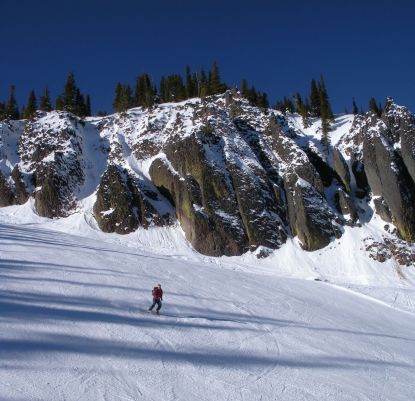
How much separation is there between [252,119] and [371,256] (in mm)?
25891

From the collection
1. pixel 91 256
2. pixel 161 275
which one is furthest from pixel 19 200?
pixel 161 275

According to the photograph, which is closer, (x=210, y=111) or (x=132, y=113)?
(x=210, y=111)

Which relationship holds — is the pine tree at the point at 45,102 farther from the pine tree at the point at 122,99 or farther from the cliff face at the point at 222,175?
the pine tree at the point at 122,99

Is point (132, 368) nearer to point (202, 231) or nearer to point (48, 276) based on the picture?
point (48, 276)

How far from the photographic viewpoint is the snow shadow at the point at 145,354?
33.4 ft

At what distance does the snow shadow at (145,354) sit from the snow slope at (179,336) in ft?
0.13

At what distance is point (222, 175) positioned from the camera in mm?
43031

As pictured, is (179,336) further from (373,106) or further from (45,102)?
(373,106)

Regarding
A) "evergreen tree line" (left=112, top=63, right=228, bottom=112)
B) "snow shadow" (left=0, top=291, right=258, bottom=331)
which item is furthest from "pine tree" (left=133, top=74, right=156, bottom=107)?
"snow shadow" (left=0, top=291, right=258, bottom=331)

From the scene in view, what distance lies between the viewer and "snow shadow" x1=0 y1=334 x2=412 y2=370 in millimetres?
10180

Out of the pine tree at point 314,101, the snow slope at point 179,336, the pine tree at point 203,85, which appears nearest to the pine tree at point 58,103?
the pine tree at point 203,85

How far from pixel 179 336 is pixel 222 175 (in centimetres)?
3113

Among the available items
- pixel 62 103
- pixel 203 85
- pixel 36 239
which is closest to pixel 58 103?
pixel 62 103

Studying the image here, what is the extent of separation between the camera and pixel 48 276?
1741 centimetres
